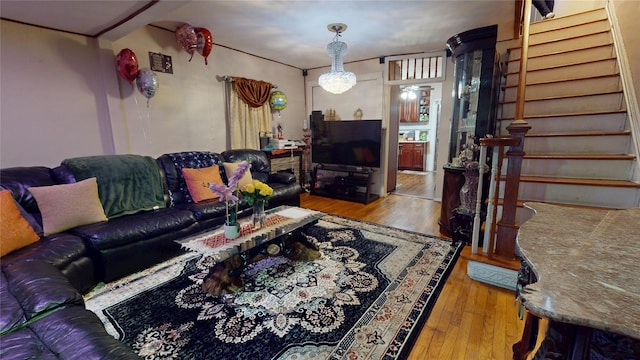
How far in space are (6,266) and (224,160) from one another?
91.9 inches

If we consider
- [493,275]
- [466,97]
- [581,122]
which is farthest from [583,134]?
[493,275]

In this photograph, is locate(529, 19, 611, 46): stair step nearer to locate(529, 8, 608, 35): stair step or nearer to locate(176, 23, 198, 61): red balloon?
locate(529, 8, 608, 35): stair step

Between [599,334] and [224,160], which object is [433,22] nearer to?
[224,160]

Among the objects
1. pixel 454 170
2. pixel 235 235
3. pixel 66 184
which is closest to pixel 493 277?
pixel 454 170

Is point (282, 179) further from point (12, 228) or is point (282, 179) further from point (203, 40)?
point (12, 228)

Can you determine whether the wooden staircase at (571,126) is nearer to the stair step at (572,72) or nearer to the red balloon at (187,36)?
the stair step at (572,72)

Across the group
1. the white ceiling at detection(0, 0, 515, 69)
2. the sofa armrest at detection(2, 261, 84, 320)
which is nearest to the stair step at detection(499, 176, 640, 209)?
the white ceiling at detection(0, 0, 515, 69)

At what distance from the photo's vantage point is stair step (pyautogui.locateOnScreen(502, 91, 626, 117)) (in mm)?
2637

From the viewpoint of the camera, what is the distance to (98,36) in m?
2.97

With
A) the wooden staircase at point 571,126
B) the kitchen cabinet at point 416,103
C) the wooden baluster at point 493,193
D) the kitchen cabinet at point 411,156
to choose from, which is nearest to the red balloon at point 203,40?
the wooden baluster at point 493,193

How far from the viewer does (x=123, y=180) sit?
2.64m

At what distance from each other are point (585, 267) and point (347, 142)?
4278 mm

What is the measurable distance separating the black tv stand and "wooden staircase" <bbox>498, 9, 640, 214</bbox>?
2142 mm

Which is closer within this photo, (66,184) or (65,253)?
(65,253)
